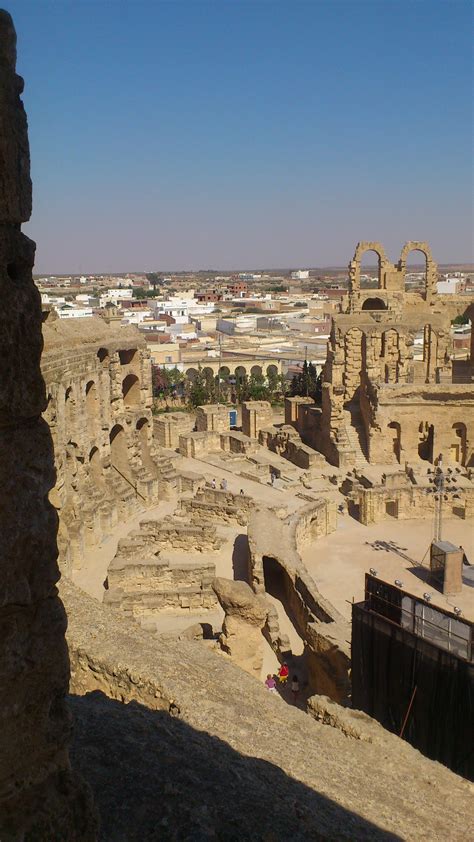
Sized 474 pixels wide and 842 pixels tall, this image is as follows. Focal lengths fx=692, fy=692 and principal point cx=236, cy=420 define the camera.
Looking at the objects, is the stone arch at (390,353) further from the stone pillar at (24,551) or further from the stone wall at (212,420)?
the stone pillar at (24,551)

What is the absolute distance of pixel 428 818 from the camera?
6.23 m

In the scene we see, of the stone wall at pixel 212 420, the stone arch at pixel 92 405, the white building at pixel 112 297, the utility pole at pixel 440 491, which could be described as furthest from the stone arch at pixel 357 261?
the white building at pixel 112 297

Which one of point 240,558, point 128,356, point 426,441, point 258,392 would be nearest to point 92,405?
point 128,356

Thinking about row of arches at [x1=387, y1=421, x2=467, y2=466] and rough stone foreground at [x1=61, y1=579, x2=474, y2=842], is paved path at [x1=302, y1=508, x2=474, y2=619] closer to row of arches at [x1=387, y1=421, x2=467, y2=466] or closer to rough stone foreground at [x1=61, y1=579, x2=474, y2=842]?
row of arches at [x1=387, y1=421, x2=467, y2=466]

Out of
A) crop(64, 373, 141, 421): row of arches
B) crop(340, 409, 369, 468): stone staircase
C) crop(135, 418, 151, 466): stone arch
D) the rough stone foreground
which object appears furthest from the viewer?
crop(340, 409, 369, 468): stone staircase

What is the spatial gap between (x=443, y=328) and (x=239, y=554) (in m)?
16.2

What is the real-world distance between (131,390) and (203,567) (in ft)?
33.1

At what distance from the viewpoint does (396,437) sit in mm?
24906

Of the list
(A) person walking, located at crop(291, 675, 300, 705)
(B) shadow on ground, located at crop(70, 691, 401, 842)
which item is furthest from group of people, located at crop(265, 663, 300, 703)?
(B) shadow on ground, located at crop(70, 691, 401, 842)

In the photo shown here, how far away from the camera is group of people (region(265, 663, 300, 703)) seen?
11.0 metres

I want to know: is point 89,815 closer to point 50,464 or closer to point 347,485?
point 50,464

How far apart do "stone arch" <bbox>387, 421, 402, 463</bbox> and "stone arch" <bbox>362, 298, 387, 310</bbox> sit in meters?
8.66

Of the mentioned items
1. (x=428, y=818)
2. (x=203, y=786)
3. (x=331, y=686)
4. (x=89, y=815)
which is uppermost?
(x=89, y=815)

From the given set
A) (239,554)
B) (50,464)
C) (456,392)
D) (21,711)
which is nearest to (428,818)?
(21,711)
